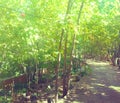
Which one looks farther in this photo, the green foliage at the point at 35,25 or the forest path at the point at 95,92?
the forest path at the point at 95,92

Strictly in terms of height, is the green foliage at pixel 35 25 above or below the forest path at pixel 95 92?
above

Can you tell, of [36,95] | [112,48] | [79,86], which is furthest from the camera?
[112,48]

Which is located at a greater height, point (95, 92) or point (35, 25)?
point (35, 25)

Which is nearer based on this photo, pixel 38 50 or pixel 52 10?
pixel 52 10

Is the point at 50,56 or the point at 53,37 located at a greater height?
the point at 53,37

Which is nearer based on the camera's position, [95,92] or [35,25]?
[35,25]

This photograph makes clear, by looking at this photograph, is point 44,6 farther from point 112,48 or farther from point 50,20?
point 112,48

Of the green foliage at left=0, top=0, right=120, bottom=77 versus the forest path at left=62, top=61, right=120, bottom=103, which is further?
the forest path at left=62, top=61, right=120, bottom=103

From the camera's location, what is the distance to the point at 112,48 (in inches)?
1996

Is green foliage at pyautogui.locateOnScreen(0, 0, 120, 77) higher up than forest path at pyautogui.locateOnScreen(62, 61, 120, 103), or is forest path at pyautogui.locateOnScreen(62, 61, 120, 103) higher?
green foliage at pyautogui.locateOnScreen(0, 0, 120, 77)

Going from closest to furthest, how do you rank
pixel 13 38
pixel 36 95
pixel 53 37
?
1. pixel 13 38
2. pixel 53 37
3. pixel 36 95

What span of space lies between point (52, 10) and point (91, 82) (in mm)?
11000

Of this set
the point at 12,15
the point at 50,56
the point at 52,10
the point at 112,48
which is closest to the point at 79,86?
the point at 50,56

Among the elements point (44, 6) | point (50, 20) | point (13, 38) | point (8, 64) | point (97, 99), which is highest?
point (44, 6)
